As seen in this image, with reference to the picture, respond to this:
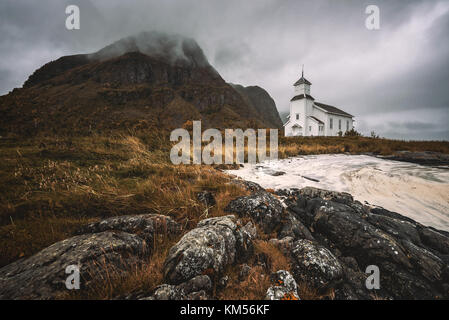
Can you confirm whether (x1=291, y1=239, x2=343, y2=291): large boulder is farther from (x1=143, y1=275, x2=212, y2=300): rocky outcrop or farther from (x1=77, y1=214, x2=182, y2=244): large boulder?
(x1=77, y1=214, x2=182, y2=244): large boulder

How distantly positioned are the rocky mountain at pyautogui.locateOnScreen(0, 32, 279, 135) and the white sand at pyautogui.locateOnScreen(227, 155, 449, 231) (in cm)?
3049

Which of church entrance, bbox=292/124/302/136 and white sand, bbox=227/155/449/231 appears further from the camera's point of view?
church entrance, bbox=292/124/302/136

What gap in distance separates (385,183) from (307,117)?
108 ft

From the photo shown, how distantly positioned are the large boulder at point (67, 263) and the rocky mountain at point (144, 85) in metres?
34.5

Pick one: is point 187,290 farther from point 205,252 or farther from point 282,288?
point 282,288

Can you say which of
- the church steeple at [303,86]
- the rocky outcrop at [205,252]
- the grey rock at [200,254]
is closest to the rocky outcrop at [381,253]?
the rocky outcrop at [205,252]

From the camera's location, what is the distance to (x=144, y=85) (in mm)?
78000

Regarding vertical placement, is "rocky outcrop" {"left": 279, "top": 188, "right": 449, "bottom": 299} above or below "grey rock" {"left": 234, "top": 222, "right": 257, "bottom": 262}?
below

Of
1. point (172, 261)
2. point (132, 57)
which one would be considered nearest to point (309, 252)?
point (172, 261)

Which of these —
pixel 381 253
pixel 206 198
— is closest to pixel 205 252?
pixel 206 198

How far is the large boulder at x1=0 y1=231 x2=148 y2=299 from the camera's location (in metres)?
1.66

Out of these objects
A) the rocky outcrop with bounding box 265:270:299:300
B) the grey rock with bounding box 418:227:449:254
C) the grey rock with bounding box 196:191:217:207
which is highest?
the grey rock with bounding box 196:191:217:207

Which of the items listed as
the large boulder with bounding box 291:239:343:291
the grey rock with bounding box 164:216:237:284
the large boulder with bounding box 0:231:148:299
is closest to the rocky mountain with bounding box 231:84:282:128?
the large boulder with bounding box 291:239:343:291

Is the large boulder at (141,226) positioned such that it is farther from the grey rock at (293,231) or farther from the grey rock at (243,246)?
the grey rock at (293,231)
